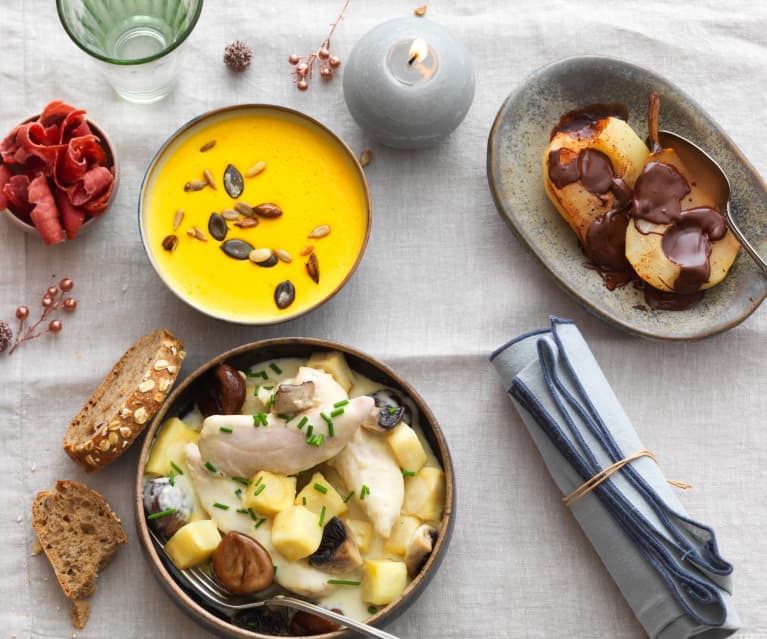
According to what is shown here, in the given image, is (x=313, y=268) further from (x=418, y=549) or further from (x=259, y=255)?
(x=418, y=549)

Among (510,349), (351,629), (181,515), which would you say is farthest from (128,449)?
(510,349)

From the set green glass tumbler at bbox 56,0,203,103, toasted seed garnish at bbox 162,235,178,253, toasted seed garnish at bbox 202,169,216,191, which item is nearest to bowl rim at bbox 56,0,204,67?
green glass tumbler at bbox 56,0,203,103

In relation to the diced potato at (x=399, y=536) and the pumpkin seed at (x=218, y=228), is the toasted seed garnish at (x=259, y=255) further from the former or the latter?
the diced potato at (x=399, y=536)

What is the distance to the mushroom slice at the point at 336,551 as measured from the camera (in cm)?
173

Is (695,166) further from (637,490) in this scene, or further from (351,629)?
(351,629)

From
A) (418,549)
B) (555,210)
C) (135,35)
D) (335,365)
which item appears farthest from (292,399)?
(135,35)

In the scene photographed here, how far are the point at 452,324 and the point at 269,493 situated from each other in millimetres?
554

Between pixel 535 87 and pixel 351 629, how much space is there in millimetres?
1145

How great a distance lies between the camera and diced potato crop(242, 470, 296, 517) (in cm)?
174

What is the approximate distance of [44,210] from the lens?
6.27 ft

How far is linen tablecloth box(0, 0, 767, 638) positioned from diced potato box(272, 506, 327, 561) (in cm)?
34

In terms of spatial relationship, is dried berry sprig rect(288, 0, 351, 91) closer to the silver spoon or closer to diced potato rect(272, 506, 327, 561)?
the silver spoon

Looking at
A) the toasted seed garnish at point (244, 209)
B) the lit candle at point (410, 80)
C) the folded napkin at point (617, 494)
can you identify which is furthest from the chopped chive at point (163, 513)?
the lit candle at point (410, 80)

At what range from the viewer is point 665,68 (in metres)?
2.15
